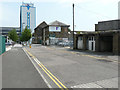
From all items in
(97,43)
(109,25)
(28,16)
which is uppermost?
(28,16)

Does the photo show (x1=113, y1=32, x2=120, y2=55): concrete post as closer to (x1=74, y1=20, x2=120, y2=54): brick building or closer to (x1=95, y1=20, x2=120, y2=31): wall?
(x1=74, y1=20, x2=120, y2=54): brick building

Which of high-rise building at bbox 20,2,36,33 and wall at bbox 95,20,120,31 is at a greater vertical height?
high-rise building at bbox 20,2,36,33

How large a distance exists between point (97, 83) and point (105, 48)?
18.2m

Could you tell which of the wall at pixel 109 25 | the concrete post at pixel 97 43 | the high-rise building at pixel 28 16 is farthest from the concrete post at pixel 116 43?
the high-rise building at pixel 28 16

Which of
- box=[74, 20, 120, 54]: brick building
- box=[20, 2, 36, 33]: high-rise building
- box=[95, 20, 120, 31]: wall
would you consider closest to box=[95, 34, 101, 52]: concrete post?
box=[74, 20, 120, 54]: brick building

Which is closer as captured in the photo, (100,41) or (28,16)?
(100,41)

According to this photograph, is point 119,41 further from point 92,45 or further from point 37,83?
point 37,83

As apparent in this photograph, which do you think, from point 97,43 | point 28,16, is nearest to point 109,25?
point 97,43

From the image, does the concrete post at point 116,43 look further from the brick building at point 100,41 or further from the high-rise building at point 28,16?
the high-rise building at point 28,16

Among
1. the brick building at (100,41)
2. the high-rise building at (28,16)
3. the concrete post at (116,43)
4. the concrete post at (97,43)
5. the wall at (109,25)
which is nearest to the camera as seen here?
the concrete post at (116,43)

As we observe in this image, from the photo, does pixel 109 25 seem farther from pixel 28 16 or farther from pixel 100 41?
pixel 28 16

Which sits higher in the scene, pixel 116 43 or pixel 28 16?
pixel 28 16

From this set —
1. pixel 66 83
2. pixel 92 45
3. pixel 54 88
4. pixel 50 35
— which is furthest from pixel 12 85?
pixel 50 35

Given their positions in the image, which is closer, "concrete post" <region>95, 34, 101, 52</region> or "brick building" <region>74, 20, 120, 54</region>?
"brick building" <region>74, 20, 120, 54</region>
